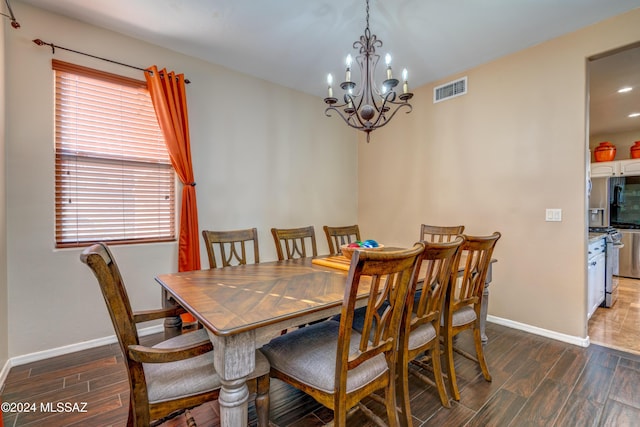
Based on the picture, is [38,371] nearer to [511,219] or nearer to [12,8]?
[12,8]

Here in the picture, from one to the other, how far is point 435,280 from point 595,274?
2600 millimetres

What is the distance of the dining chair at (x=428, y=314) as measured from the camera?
1.49m

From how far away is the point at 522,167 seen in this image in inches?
117

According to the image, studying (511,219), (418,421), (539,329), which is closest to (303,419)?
(418,421)

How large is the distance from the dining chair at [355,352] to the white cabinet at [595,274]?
8.40 ft

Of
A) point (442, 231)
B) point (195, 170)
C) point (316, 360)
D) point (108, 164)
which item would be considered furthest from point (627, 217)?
point (108, 164)

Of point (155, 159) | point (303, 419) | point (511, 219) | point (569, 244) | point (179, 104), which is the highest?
point (179, 104)

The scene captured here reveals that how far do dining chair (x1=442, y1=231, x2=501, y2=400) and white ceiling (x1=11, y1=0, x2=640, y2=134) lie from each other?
1.84 meters

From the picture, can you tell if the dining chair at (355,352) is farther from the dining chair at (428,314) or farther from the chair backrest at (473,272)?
the chair backrest at (473,272)

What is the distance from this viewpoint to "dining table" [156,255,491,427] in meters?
1.07

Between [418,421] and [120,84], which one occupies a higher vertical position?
[120,84]

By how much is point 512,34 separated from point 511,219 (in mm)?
1760

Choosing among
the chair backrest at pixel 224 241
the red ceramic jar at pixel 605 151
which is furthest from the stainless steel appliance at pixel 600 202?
the chair backrest at pixel 224 241

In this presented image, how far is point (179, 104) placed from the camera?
2838 millimetres
